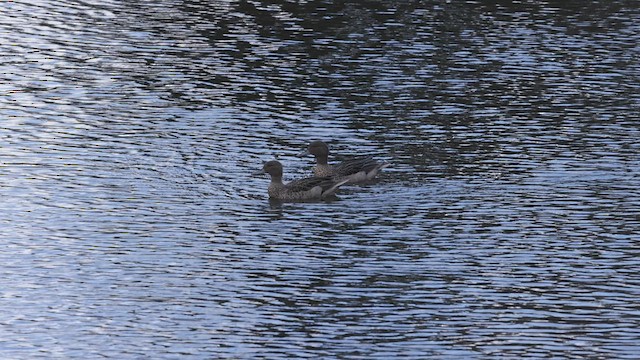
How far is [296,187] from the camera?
30.9 meters

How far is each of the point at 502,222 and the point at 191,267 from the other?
236 inches

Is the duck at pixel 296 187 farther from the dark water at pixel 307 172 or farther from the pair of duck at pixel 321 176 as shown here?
the dark water at pixel 307 172

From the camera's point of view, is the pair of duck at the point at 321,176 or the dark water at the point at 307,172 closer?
the dark water at the point at 307,172

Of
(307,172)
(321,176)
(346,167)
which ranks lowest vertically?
(307,172)

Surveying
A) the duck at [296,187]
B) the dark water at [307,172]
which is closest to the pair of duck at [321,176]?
the duck at [296,187]

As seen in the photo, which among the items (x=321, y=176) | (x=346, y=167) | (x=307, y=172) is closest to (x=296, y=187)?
(x=321, y=176)

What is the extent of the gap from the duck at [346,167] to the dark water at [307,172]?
0.39 m

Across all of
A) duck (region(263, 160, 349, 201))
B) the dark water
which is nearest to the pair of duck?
duck (region(263, 160, 349, 201))

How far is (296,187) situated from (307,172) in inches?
92.1

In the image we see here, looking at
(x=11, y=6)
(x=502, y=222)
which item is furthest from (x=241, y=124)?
(x=11, y=6)

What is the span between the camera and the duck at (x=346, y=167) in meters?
31.5

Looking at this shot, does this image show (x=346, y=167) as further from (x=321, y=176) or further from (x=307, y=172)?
(x=307, y=172)

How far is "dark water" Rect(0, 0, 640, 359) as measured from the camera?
880 inches

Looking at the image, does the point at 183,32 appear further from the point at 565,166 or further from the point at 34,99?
the point at 565,166
